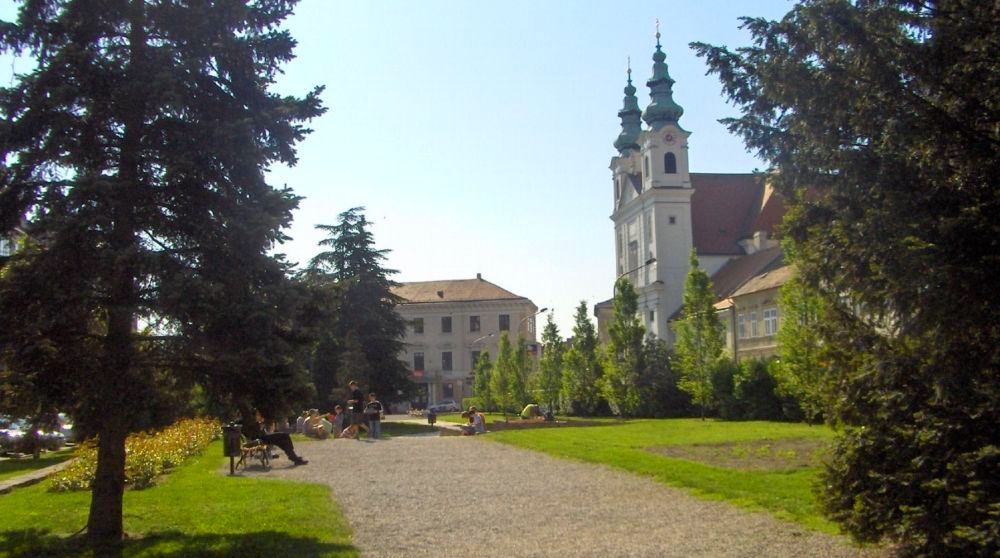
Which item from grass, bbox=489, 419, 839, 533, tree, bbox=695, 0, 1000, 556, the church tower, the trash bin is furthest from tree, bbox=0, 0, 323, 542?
the church tower

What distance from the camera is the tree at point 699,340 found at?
4238cm

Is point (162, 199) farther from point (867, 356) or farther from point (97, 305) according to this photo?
point (867, 356)

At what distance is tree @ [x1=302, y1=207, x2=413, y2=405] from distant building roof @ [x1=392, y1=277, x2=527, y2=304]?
142 ft

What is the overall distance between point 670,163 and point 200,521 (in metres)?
65.0

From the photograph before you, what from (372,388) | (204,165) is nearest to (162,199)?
(204,165)

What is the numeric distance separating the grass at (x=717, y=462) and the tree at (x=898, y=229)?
4.70ft

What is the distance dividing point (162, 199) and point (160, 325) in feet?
4.71

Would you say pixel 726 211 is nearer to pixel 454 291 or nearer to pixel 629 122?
pixel 629 122

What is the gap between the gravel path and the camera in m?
9.14

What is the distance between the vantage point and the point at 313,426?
30172 mm

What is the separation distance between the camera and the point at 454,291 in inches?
3846

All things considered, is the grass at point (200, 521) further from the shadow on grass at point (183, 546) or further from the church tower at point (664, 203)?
the church tower at point (664, 203)

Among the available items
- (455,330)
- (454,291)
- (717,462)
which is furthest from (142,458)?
(454,291)

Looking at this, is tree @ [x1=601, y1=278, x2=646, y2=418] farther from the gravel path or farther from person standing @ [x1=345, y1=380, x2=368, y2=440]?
the gravel path
